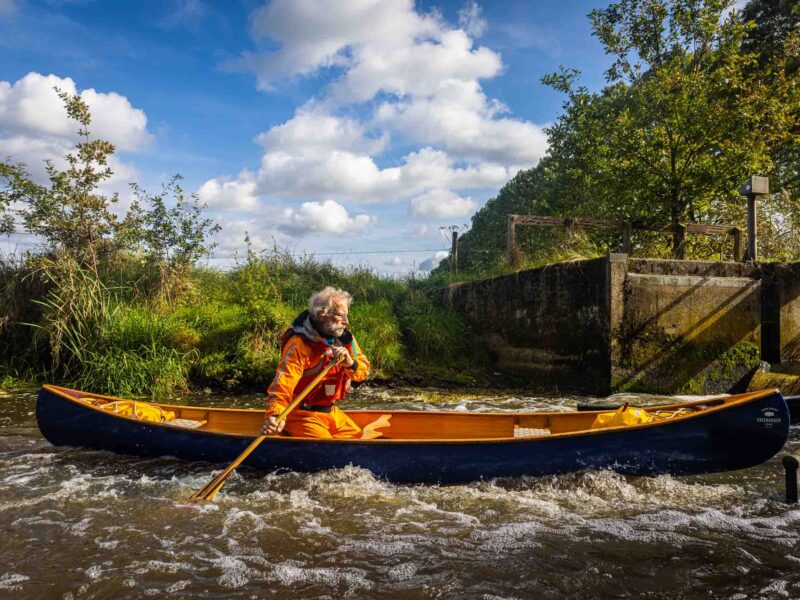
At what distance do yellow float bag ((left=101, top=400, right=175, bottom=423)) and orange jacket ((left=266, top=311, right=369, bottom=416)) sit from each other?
1.57 metres

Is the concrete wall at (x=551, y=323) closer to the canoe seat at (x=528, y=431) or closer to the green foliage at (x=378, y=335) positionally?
the green foliage at (x=378, y=335)

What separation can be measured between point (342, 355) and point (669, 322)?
5.62 metres

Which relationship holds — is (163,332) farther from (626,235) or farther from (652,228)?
(652,228)

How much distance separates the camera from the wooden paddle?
3992 millimetres

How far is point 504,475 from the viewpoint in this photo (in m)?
4.14

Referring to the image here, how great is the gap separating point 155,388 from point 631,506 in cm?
667

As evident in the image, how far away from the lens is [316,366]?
447 centimetres

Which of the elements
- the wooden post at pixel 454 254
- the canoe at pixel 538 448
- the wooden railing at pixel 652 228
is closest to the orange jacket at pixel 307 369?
the canoe at pixel 538 448

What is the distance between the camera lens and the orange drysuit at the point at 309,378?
A: 4246 millimetres

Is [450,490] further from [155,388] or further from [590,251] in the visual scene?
[590,251]

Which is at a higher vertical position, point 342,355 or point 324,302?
point 324,302

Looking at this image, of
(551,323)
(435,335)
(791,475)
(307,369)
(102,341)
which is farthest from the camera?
(435,335)

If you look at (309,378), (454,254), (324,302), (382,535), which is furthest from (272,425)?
(454,254)

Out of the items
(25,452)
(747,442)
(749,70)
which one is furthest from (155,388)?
(749,70)
